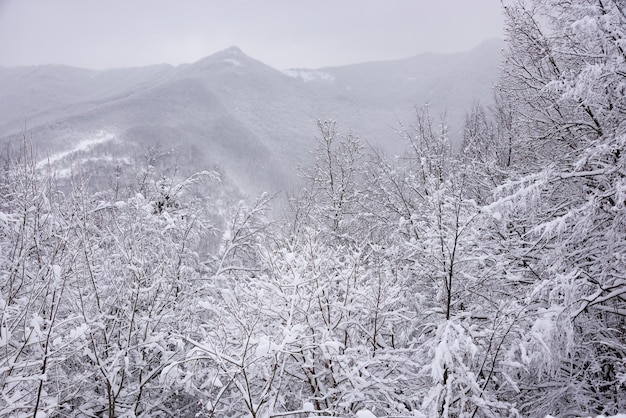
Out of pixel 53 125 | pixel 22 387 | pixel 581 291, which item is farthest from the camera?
pixel 53 125

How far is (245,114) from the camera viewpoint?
487 feet

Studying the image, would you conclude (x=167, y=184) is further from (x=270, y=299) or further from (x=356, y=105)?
(x=356, y=105)

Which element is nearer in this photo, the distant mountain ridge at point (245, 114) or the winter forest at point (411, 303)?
the winter forest at point (411, 303)

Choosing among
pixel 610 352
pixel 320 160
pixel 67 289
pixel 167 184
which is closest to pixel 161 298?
pixel 67 289

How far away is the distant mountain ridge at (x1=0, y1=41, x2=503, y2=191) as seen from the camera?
101062 millimetres

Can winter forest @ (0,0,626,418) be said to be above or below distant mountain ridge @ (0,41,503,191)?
below

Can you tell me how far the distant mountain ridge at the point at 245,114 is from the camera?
10106cm

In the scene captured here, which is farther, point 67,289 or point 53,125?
point 53,125

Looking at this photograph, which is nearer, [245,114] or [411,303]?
[411,303]

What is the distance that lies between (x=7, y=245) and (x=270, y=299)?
4.82 m

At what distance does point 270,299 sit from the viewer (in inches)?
212

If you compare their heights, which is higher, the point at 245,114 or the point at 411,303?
the point at 245,114

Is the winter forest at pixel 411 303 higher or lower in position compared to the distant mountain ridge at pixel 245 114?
lower

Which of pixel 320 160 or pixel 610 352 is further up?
pixel 320 160
